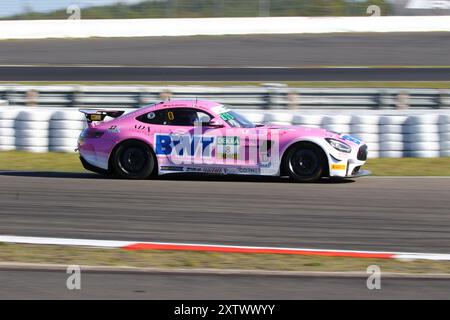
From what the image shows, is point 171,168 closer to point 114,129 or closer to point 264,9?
point 114,129

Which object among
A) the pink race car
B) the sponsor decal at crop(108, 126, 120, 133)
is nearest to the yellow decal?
the pink race car

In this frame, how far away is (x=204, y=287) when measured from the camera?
20.3 feet

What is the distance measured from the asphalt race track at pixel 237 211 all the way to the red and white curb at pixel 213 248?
0.19 metres

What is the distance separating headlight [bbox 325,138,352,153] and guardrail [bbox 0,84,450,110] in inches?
229

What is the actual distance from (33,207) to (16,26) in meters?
18.8

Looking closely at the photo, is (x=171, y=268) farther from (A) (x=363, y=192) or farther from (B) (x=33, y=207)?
(A) (x=363, y=192)

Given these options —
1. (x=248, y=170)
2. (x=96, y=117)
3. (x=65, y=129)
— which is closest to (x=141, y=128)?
(x=96, y=117)

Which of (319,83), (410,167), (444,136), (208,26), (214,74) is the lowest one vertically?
(410,167)

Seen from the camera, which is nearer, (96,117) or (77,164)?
(96,117)

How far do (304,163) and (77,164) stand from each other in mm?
4458

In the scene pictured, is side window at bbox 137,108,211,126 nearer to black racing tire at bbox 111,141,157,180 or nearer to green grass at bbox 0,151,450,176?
black racing tire at bbox 111,141,157,180

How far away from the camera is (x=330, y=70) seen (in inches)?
922
